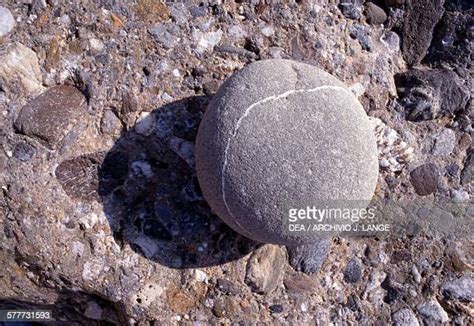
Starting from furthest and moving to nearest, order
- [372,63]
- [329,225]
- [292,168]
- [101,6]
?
[372,63] < [101,6] < [329,225] < [292,168]

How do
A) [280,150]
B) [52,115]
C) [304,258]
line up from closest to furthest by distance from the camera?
[280,150] → [52,115] → [304,258]

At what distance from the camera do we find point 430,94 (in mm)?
2621

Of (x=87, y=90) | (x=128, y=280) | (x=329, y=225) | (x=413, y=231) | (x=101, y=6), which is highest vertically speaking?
(x=101, y=6)

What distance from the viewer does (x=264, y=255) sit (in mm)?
2340

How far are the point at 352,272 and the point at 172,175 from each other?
0.84 metres

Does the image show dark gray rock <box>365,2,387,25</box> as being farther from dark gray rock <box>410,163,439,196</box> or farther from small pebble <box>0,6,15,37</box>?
small pebble <box>0,6,15,37</box>

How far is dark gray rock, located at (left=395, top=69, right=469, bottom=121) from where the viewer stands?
8.60 ft

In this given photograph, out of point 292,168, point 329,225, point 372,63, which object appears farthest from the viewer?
→ point 372,63

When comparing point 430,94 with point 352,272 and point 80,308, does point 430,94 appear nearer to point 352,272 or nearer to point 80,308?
point 352,272

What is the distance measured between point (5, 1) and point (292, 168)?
1.37 metres

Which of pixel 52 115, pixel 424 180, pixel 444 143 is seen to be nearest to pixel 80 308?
pixel 52 115

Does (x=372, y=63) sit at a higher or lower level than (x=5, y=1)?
lower

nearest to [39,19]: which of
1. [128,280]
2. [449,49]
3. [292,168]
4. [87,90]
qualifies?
[87,90]

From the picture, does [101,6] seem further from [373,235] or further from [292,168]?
[373,235]
